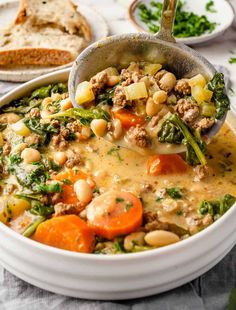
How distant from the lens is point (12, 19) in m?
6.45

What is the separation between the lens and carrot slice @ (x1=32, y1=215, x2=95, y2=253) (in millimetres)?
3426

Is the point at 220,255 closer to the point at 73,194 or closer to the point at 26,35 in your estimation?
the point at 73,194

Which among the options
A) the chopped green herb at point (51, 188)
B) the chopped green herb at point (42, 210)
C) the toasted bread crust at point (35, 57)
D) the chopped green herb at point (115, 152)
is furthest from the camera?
the toasted bread crust at point (35, 57)

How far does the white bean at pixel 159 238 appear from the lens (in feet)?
11.0

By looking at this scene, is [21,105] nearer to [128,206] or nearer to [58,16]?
[128,206]

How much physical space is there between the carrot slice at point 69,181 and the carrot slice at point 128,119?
45 cm

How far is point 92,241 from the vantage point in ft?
11.4

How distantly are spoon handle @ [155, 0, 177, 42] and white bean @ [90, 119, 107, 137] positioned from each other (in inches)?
33.7

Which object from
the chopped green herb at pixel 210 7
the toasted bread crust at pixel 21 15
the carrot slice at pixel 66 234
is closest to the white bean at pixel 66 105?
the carrot slice at pixel 66 234

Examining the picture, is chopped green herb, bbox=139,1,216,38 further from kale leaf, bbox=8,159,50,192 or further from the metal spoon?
kale leaf, bbox=8,159,50,192

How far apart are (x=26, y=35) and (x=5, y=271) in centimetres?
308

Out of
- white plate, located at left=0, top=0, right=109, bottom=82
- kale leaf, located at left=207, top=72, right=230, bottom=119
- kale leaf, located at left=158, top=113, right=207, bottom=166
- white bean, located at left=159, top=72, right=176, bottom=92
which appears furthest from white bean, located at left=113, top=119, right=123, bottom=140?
white plate, located at left=0, top=0, right=109, bottom=82

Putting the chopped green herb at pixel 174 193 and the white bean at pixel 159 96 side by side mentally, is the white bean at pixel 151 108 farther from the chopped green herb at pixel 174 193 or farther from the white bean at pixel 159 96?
the chopped green herb at pixel 174 193

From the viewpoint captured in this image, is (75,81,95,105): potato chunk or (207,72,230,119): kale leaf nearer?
(207,72,230,119): kale leaf
